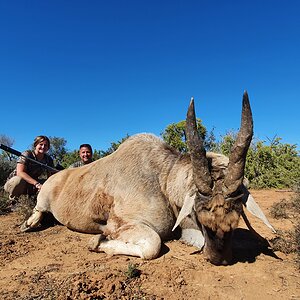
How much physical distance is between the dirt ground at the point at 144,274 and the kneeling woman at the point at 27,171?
2928 millimetres

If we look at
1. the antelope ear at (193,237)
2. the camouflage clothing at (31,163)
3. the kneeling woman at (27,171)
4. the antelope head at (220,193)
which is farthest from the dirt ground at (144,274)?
the camouflage clothing at (31,163)

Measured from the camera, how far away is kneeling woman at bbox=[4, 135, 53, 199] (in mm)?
7000

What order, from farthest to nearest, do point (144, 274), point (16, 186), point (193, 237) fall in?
point (16, 186) → point (193, 237) → point (144, 274)

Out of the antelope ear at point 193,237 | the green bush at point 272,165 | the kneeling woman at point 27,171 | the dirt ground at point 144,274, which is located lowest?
the dirt ground at point 144,274

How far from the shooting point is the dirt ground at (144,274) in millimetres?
2729

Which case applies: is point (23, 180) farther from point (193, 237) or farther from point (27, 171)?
point (193, 237)

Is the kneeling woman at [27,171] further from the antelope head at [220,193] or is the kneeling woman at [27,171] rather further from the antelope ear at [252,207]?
the antelope ear at [252,207]

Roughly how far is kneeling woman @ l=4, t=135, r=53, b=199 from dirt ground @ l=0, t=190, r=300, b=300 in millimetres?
2928

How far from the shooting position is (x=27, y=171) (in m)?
7.23

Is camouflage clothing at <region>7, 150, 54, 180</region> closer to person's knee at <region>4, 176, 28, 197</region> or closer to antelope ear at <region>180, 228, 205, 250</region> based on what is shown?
person's knee at <region>4, 176, 28, 197</region>

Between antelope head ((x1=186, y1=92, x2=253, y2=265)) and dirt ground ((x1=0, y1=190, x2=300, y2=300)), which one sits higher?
antelope head ((x1=186, y1=92, x2=253, y2=265))

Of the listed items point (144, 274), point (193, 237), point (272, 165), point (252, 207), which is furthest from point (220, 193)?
point (272, 165)

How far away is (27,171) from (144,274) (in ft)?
16.4

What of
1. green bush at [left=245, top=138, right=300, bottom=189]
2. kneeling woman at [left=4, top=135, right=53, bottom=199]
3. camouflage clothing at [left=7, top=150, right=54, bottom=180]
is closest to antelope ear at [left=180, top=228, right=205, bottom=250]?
kneeling woman at [left=4, top=135, right=53, bottom=199]
